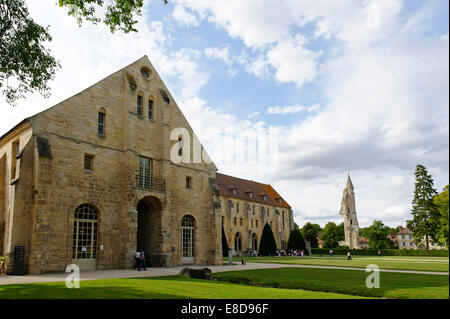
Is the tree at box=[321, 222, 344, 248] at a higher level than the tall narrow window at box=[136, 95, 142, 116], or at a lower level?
lower

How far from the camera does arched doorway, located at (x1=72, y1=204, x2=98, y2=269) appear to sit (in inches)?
820

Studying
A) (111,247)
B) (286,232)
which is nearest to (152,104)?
(111,247)

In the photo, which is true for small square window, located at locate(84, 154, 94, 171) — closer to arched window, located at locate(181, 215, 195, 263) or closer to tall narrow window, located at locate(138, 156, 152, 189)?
tall narrow window, located at locate(138, 156, 152, 189)

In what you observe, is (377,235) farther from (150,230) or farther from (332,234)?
(150,230)

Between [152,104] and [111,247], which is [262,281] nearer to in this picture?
[111,247]

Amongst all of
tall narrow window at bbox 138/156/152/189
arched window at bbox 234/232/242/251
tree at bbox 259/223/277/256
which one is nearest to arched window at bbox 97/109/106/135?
tall narrow window at bbox 138/156/152/189

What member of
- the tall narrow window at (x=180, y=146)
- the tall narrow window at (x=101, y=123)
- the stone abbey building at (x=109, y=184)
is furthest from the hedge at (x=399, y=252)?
the tall narrow window at (x=101, y=123)

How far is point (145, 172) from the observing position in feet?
84.4

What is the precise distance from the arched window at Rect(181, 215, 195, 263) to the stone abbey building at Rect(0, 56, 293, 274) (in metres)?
0.09

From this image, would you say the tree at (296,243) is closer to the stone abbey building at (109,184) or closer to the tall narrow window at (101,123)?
the stone abbey building at (109,184)

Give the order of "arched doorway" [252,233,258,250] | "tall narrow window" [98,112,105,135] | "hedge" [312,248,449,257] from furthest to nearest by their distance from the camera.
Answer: "arched doorway" [252,233,258,250] → "hedge" [312,248,449,257] → "tall narrow window" [98,112,105,135]
